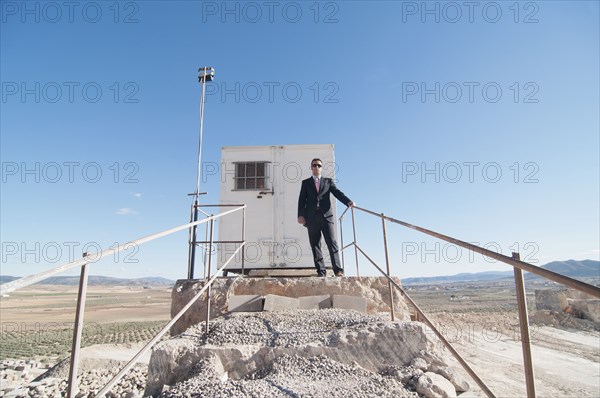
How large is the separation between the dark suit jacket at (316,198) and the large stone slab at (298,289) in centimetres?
105

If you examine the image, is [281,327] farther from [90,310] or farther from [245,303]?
[90,310]

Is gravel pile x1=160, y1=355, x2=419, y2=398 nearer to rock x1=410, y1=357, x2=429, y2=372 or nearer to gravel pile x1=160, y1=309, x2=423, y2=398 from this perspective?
gravel pile x1=160, y1=309, x2=423, y2=398

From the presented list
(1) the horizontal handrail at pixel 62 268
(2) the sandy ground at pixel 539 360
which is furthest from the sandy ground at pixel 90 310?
(2) the sandy ground at pixel 539 360

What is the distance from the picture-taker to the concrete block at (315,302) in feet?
13.2

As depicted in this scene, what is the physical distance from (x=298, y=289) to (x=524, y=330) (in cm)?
325

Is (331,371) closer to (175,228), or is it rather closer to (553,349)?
(175,228)

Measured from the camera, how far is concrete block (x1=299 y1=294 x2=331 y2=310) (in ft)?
13.2

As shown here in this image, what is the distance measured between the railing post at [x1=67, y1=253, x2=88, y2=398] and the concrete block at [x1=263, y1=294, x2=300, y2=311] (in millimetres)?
2514

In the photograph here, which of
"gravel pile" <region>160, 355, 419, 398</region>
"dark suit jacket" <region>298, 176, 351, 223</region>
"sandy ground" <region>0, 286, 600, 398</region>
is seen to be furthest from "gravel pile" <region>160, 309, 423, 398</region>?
"dark suit jacket" <region>298, 176, 351, 223</region>

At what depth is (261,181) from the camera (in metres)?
6.34

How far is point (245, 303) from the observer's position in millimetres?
3977

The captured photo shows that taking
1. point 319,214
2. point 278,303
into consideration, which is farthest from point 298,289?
point 319,214

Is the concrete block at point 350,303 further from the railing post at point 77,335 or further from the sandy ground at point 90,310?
the sandy ground at point 90,310

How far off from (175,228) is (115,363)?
10.1 m
